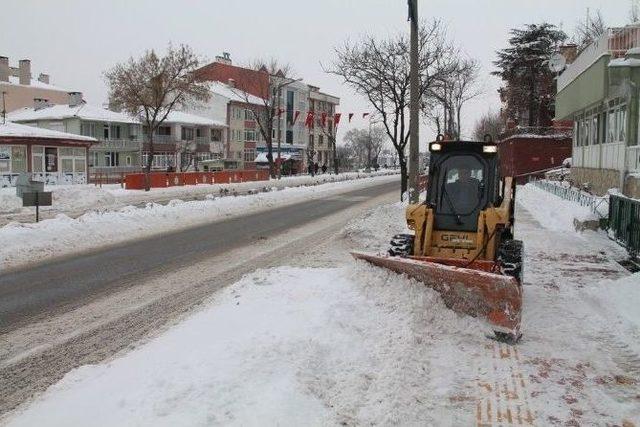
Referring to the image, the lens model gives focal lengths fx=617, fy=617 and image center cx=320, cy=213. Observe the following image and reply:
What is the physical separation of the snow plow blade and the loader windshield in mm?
1501

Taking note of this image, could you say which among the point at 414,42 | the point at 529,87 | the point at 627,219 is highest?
the point at 529,87

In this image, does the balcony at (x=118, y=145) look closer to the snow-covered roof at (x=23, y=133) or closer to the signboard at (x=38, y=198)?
the snow-covered roof at (x=23, y=133)

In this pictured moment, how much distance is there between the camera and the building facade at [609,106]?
59.2 feet

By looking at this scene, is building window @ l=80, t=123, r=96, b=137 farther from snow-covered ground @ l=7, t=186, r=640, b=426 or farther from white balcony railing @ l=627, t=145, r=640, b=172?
snow-covered ground @ l=7, t=186, r=640, b=426

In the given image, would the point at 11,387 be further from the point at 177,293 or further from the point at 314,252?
the point at 314,252

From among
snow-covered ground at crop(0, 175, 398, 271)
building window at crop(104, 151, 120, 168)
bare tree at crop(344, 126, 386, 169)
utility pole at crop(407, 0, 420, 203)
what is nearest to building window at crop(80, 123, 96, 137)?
building window at crop(104, 151, 120, 168)

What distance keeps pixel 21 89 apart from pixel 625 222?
245 feet

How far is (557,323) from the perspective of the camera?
320 inches

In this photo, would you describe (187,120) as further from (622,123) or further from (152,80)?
(622,123)

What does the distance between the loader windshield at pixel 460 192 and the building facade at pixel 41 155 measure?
33352 mm

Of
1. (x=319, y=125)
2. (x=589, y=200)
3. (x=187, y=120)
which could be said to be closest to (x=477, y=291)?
(x=589, y=200)

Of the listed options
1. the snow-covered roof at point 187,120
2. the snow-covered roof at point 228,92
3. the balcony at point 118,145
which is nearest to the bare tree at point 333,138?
the snow-covered roof at point 228,92

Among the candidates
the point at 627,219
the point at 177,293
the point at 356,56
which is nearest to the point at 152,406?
the point at 177,293

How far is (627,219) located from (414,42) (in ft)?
26.8
